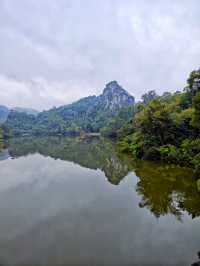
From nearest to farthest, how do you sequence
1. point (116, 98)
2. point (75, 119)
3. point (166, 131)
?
point (166, 131), point (75, 119), point (116, 98)

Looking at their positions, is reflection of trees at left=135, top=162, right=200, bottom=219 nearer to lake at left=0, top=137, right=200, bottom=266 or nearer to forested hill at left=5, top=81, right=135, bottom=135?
lake at left=0, top=137, right=200, bottom=266

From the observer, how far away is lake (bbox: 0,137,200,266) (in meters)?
8.55

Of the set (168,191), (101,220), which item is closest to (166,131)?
(168,191)

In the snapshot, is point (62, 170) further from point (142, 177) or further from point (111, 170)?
point (142, 177)

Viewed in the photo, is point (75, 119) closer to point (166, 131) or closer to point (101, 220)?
point (166, 131)

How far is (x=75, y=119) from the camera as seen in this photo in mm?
142750

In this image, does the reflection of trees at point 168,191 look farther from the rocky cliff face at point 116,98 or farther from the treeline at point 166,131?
the rocky cliff face at point 116,98

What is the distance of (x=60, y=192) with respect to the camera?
17.2 meters

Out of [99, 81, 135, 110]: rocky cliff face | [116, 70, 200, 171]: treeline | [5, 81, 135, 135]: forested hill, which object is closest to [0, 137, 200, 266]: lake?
[116, 70, 200, 171]: treeline

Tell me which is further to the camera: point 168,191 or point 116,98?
point 116,98

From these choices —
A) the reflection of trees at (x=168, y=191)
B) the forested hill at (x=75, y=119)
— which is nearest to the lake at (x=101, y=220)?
the reflection of trees at (x=168, y=191)

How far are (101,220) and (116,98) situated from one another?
14484 centimetres

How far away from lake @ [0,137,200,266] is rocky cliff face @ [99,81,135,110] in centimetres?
13141

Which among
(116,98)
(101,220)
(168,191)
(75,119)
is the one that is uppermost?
(116,98)
